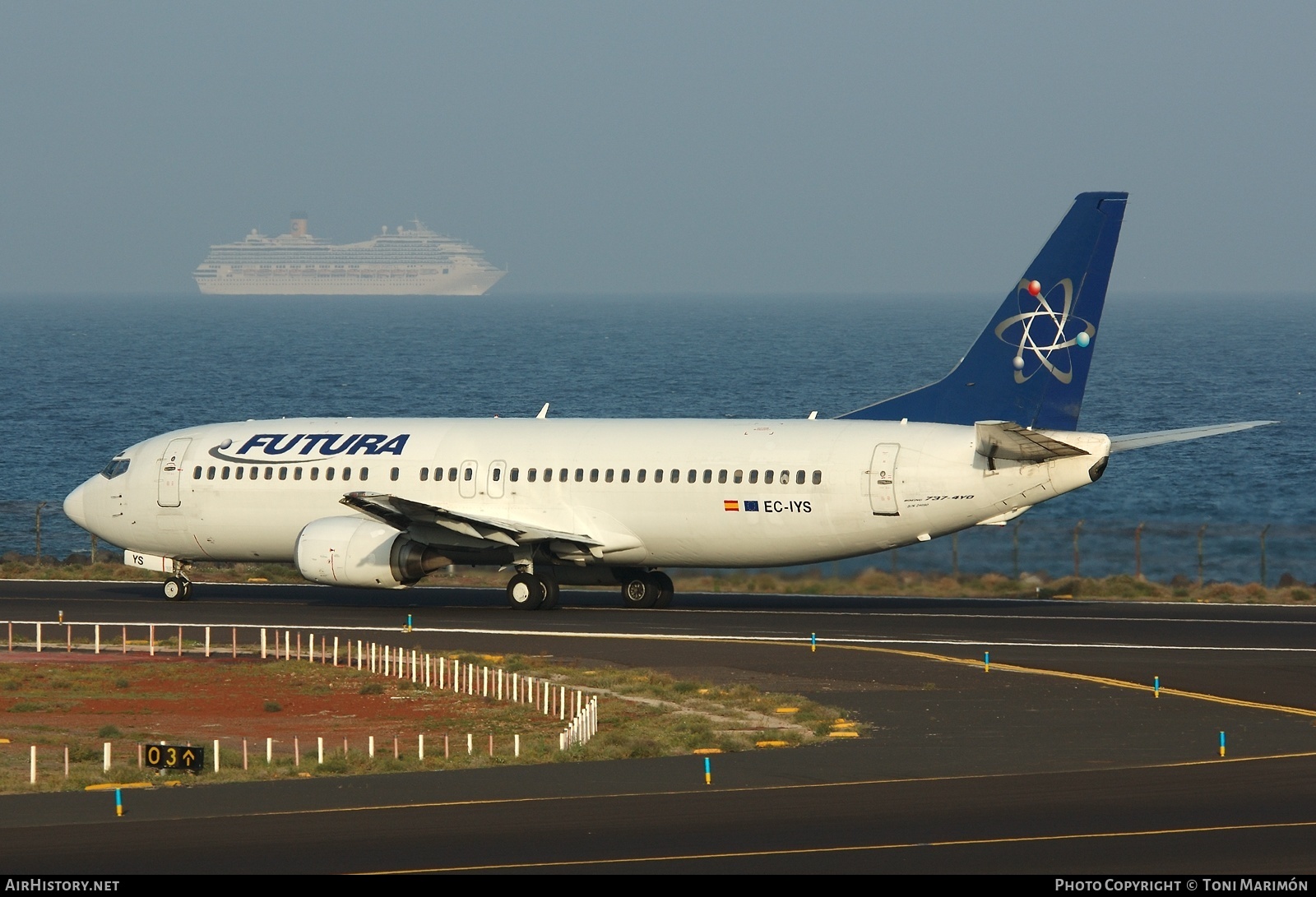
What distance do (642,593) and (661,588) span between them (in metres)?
0.46

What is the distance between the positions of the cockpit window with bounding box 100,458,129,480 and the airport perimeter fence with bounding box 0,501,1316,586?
11201mm

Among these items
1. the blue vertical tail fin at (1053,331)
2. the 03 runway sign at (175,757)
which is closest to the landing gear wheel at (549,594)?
the blue vertical tail fin at (1053,331)

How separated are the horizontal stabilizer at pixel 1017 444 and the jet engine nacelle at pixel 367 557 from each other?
39.5 ft

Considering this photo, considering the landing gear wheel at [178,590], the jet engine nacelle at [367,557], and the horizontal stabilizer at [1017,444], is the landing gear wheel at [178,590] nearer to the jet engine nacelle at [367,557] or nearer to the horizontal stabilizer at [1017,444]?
the jet engine nacelle at [367,557]

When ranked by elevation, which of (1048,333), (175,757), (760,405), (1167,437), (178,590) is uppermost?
(760,405)

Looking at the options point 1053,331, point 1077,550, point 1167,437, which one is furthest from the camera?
point 1077,550

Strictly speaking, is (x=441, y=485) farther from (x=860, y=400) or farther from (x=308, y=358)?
(x=308, y=358)

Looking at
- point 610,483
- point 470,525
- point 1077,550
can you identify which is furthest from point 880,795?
point 1077,550

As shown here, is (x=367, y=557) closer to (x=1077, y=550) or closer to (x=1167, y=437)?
(x=1167, y=437)

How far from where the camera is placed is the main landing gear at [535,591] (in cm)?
4097

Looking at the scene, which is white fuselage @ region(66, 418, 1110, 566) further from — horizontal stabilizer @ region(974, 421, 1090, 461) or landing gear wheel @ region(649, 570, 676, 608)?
landing gear wheel @ region(649, 570, 676, 608)

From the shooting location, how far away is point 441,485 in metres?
41.3

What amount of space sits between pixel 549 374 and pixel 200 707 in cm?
12896

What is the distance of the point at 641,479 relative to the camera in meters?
39.7
